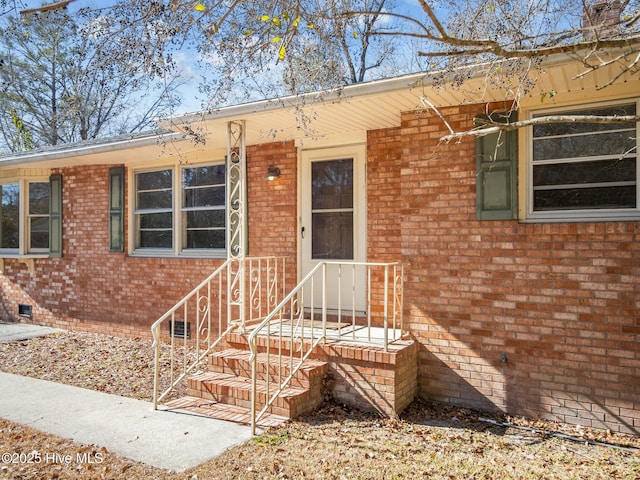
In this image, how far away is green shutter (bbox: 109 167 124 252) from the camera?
8.74m

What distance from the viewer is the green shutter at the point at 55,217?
944cm

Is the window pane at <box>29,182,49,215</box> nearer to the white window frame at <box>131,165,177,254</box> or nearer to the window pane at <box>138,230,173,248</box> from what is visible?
the white window frame at <box>131,165,177,254</box>

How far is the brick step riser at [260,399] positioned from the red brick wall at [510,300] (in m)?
1.30

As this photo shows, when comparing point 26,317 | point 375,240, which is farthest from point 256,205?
point 26,317

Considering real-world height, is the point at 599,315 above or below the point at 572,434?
above

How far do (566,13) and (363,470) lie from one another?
190 inches

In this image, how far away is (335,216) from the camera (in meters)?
6.83

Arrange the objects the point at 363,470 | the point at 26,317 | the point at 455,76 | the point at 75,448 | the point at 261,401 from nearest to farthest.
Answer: the point at 363,470
the point at 75,448
the point at 455,76
the point at 261,401
the point at 26,317

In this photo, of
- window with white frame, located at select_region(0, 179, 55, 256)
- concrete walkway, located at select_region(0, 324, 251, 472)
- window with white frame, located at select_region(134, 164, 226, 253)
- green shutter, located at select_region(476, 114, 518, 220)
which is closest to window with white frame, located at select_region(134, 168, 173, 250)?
window with white frame, located at select_region(134, 164, 226, 253)

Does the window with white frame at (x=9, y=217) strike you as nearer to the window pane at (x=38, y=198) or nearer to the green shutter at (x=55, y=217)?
the window pane at (x=38, y=198)

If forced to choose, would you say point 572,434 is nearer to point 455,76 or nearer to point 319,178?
point 455,76

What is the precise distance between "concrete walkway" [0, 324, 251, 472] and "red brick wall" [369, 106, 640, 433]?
2339mm

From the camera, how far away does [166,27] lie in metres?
4.68

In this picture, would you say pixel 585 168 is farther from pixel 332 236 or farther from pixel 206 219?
pixel 206 219
